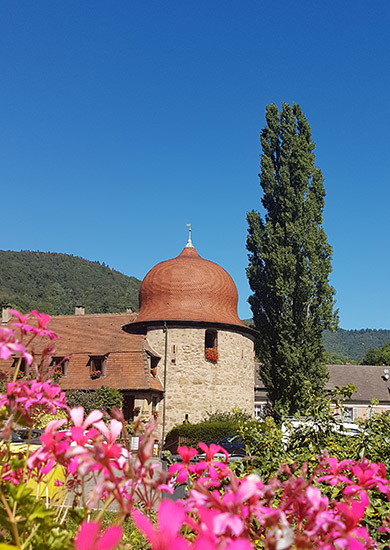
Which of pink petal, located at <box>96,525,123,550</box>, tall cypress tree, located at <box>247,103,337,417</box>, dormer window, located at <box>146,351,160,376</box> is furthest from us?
dormer window, located at <box>146,351,160,376</box>

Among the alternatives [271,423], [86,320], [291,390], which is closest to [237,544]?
[271,423]

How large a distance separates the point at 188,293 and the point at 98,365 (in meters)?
6.14

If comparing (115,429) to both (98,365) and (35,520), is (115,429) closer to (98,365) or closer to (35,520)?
(35,520)

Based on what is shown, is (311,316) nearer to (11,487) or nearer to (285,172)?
(285,172)

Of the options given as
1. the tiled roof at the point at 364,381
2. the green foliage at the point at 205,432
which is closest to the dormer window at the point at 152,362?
the green foliage at the point at 205,432

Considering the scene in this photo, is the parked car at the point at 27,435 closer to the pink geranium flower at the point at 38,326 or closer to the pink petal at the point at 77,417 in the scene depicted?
the pink geranium flower at the point at 38,326

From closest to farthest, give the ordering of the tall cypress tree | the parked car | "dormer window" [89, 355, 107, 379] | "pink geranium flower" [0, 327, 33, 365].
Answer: "pink geranium flower" [0, 327, 33, 365], the parked car, the tall cypress tree, "dormer window" [89, 355, 107, 379]

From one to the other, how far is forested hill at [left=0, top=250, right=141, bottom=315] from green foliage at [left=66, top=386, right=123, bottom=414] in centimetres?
4854

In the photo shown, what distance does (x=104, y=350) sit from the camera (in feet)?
97.8

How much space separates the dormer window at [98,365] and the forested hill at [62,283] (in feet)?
149

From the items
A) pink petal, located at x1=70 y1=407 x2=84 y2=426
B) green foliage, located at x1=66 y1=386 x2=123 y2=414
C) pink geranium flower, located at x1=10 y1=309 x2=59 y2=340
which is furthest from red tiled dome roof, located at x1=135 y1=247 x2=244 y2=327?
pink petal, located at x1=70 y1=407 x2=84 y2=426

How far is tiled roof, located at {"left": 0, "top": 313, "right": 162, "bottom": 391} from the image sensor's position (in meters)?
27.7

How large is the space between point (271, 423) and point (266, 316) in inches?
934

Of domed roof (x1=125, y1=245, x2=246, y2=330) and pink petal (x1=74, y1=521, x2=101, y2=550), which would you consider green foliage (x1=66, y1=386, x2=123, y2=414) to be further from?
pink petal (x1=74, y1=521, x2=101, y2=550)
